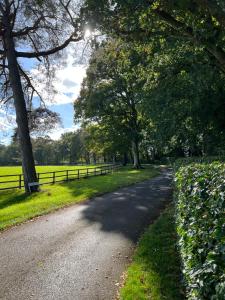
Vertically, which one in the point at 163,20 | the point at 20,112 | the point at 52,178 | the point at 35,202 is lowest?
the point at 35,202

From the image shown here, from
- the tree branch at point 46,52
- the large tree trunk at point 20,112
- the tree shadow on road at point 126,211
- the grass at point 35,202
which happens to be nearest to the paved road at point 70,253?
the tree shadow on road at point 126,211

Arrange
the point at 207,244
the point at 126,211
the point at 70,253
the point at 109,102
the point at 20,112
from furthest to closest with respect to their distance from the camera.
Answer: the point at 109,102 < the point at 20,112 < the point at 126,211 < the point at 70,253 < the point at 207,244

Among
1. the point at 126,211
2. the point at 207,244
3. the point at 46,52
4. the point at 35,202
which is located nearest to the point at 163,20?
the point at 126,211

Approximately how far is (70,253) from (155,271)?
2128mm

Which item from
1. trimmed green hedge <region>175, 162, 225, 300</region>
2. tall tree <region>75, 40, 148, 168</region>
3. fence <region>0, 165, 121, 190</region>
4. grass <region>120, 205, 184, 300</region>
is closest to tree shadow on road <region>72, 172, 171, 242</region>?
grass <region>120, 205, 184, 300</region>

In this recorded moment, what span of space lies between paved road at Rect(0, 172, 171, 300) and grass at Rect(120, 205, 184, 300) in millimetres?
290

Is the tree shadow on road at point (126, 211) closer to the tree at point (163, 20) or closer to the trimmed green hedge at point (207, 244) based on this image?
the trimmed green hedge at point (207, 244)

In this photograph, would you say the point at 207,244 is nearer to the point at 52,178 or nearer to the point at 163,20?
the point at 163,20

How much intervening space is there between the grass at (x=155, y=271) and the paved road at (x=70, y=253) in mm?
290

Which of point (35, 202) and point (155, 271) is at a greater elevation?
point (35, 202)

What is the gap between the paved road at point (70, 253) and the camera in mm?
5148

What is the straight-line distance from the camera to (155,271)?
5.80 metres

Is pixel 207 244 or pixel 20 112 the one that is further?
pixel 20 112

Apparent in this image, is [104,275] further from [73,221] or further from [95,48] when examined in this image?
[95,48]
